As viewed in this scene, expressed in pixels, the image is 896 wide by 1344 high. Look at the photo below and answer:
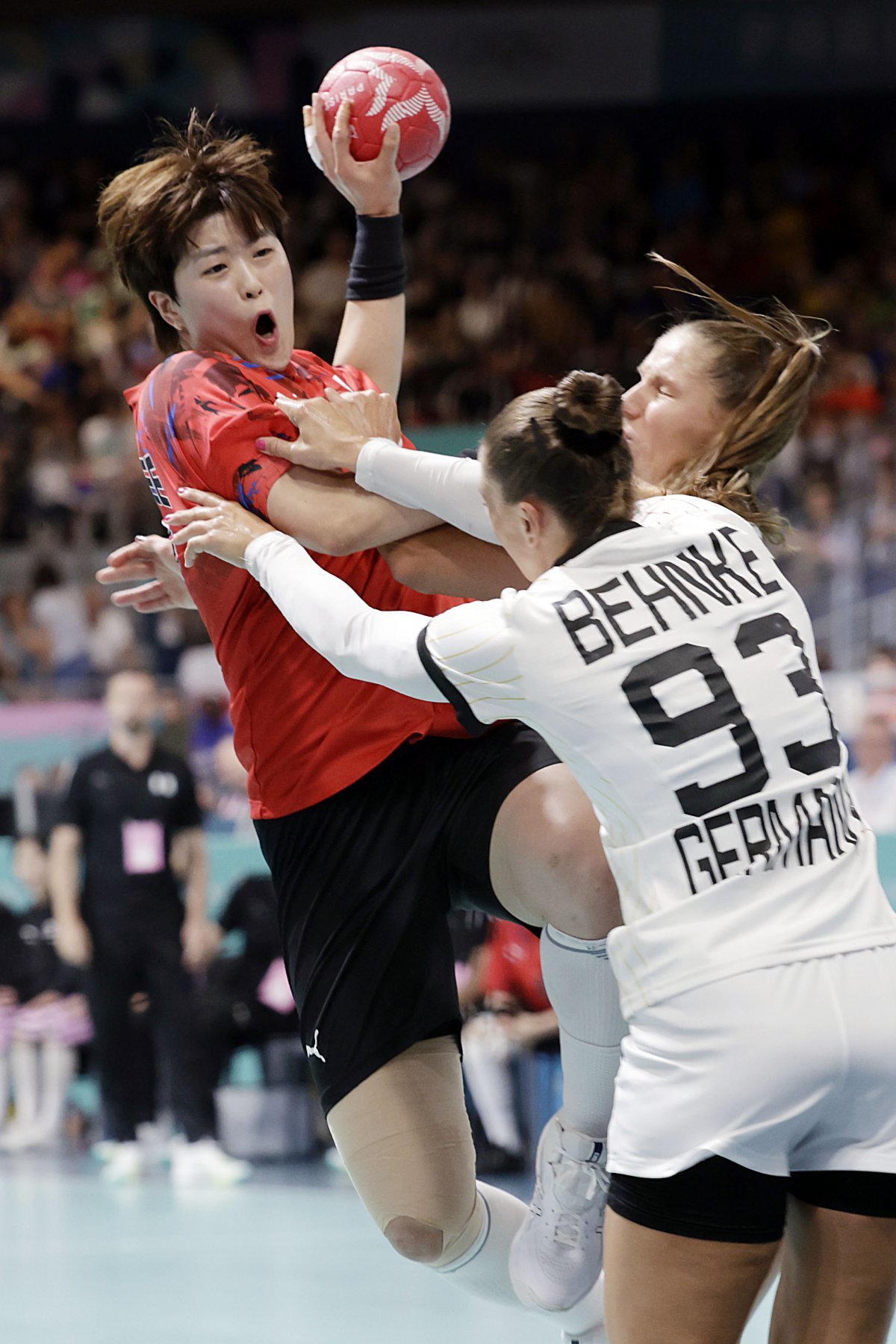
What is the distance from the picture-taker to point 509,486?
2.53 meters

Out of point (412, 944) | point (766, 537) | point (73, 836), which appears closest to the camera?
point (766, 537)

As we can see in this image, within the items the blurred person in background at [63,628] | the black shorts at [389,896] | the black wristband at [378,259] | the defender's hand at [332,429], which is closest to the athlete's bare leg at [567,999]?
the black shorts at [389,896]

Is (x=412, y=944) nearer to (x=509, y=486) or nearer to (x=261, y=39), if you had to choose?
(x=509, y=486)

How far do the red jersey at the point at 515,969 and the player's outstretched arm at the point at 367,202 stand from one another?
386cm

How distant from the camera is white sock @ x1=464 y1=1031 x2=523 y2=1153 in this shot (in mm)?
6797

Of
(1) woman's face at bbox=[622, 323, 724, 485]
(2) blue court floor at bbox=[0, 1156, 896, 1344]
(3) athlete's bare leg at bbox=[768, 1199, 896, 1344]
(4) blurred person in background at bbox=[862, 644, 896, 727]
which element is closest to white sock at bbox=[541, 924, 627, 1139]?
(3) athlete's bare leg at bbox=[768, 1199, 896, 1344]

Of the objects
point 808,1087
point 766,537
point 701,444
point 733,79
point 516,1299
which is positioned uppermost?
point 733,79

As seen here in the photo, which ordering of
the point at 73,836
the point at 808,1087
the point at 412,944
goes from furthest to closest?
the point at 73,836 < the point at 412,944 < the point at 808,1087

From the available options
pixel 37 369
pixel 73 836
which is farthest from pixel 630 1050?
pixel 37 369

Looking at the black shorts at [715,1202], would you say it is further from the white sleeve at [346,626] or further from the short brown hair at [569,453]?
the short brown hair at [569,453]

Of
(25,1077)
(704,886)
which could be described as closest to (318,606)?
(704,886)

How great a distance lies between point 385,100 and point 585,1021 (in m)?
1.82

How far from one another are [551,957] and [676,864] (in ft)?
2.27

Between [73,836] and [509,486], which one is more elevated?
[509,486]
